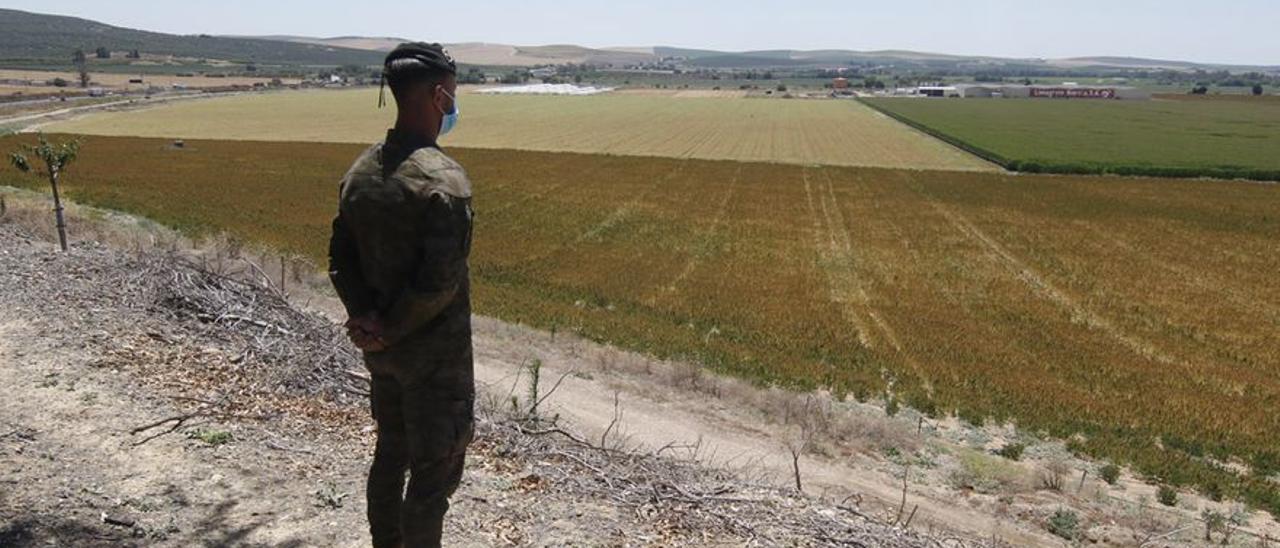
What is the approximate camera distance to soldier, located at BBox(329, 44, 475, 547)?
11.1 ft

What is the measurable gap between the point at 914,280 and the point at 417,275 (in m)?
19.7

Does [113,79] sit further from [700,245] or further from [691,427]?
[691,427]

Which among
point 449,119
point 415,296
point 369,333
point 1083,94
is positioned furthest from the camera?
point 1083,94

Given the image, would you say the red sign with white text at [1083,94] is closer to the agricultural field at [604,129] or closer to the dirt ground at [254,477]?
the agricultural field at [604,129]

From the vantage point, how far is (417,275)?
3.39m

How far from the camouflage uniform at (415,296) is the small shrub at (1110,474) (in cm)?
876

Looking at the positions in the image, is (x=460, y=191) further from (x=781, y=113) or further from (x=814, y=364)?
(x=781, y=113)

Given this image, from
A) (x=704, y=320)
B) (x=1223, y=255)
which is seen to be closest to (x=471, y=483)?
(x=704, y=320)

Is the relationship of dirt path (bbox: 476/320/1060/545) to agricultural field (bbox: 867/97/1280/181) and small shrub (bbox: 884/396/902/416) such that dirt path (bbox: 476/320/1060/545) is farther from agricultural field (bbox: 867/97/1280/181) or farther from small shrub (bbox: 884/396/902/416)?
agricultural field (bbox: 867/97/1280/181)

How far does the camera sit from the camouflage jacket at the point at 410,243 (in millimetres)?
3352

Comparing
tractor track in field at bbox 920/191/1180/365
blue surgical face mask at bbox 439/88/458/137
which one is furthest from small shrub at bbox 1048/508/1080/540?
tractor track in field at bbox 920/191/1180/365

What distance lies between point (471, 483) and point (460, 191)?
269 cm

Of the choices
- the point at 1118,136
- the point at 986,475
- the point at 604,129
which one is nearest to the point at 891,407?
the point at 986,475

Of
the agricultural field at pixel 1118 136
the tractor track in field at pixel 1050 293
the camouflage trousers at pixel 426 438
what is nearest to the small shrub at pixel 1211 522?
the tractor track in field at pixel 1050 293
